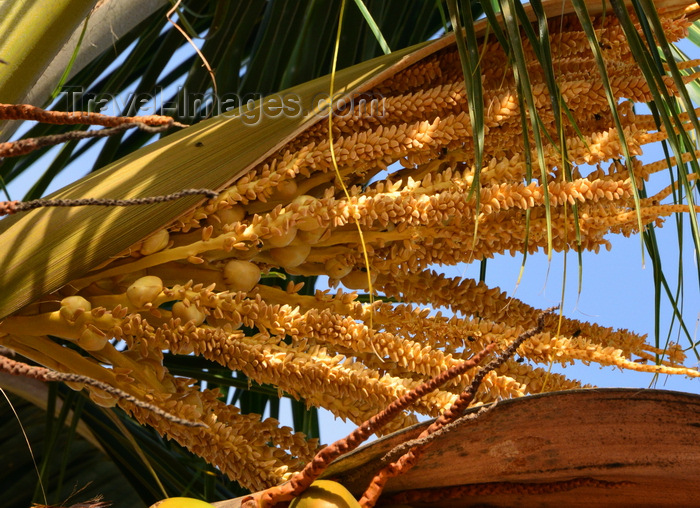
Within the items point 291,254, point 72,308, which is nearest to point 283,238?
point 291,254

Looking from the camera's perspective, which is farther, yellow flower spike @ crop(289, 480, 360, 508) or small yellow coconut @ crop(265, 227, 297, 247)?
small yellow coconut @ crop(265, 227, 297, 247)

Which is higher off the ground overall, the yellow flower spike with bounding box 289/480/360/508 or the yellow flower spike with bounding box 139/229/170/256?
the yellow flower spike with bounding box 139/229/170/256

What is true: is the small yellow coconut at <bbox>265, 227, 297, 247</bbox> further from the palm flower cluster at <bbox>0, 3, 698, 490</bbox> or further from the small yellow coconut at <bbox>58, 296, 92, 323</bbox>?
the small yellow coconut at <bbox>58, 296, 92, 323</bbox>

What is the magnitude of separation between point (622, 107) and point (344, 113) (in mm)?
258

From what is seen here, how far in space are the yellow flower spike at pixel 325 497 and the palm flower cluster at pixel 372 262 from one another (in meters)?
0.12

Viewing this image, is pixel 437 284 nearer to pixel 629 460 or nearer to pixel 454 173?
pixel 454 173

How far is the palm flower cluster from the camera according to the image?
619 millimetres

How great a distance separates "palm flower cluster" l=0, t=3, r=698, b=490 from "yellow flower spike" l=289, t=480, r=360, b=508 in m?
0.12

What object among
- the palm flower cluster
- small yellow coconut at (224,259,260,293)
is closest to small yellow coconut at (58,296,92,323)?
the palm flower cluster

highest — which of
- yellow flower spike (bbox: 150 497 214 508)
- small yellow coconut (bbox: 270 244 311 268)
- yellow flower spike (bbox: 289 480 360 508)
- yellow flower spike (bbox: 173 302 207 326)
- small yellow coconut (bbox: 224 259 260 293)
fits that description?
small yellow coconut (bbox: 270 244 311 268)

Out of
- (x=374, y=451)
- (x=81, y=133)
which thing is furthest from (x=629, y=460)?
(x=81, y=133)

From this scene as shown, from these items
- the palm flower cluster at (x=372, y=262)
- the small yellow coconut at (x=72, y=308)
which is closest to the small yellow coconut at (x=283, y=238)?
the palm flower cluster at (x=372, y=262)

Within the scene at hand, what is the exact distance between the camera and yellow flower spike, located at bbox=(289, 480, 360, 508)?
18.2 inches

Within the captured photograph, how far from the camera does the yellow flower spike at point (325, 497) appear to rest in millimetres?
461
